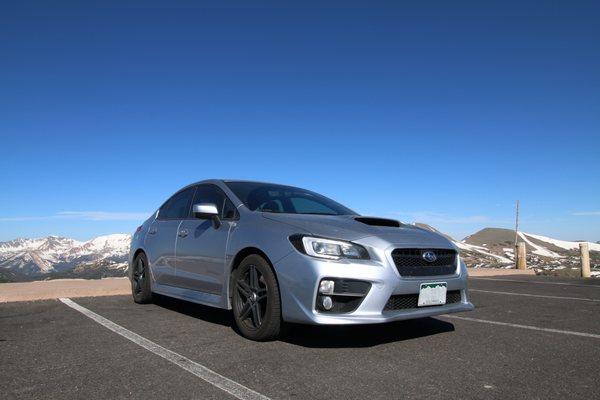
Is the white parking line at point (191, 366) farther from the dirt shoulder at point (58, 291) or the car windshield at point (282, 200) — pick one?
the dirt shoulder at point (58, 291)

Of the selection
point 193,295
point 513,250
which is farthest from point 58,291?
point 513,250

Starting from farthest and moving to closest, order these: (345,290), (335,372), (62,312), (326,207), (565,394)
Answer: (62,312), (326,207), (345,290), (335,372), (565,394)

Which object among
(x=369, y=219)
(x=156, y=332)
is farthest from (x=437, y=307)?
(x=156, y=332)

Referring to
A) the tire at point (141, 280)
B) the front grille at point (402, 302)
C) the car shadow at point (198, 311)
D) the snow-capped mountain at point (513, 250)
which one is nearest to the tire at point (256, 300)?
the car shadow at point (198, 311)

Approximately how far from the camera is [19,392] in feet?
9.13

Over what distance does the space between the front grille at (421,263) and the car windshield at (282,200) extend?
50.0 inches

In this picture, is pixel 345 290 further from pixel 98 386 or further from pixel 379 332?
pixel 98 386

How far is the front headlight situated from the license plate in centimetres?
58

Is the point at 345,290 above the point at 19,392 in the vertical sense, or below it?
above

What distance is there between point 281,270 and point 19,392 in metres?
1.91

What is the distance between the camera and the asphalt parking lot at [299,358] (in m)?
2.78

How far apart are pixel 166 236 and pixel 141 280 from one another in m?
0.92

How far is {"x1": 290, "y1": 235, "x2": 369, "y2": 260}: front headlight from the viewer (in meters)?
3.68

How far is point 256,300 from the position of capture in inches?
159
